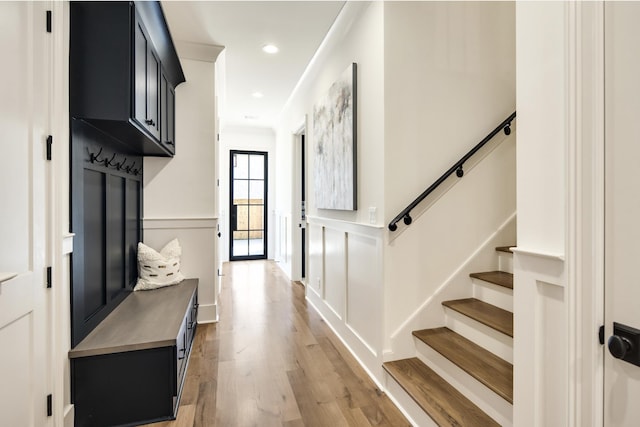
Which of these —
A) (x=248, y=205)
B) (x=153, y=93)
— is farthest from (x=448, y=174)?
(x=248, y=205)

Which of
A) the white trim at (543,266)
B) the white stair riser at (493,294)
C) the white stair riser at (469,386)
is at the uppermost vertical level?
the white trim at (543,266)

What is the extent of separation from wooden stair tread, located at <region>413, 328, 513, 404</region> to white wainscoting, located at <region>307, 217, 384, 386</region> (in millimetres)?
346

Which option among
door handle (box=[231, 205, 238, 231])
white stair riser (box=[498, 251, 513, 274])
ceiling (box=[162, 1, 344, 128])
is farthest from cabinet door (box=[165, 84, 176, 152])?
door handle (box=[231, 205, 238, 231])

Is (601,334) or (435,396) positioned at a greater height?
(601,334)

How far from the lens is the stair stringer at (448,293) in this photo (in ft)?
7.10

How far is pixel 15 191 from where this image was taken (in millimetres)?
1289

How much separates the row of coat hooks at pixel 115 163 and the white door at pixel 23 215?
54 cm

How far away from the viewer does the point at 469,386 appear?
1721 mm

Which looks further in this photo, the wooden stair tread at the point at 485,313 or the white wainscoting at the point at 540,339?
the wooden stair tread at the point at 485,313

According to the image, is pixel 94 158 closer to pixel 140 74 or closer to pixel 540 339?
pixel 140 74

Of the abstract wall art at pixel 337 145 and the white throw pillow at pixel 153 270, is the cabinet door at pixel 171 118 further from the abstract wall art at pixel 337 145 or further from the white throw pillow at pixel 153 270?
the abstract wall art at pixel 337 145

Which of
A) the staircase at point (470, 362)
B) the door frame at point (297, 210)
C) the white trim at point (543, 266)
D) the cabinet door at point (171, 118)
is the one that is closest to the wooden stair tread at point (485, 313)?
the staircase at point (470, 362)

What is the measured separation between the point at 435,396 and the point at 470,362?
265mm

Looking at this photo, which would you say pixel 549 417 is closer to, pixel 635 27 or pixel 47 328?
pixel 635 27
